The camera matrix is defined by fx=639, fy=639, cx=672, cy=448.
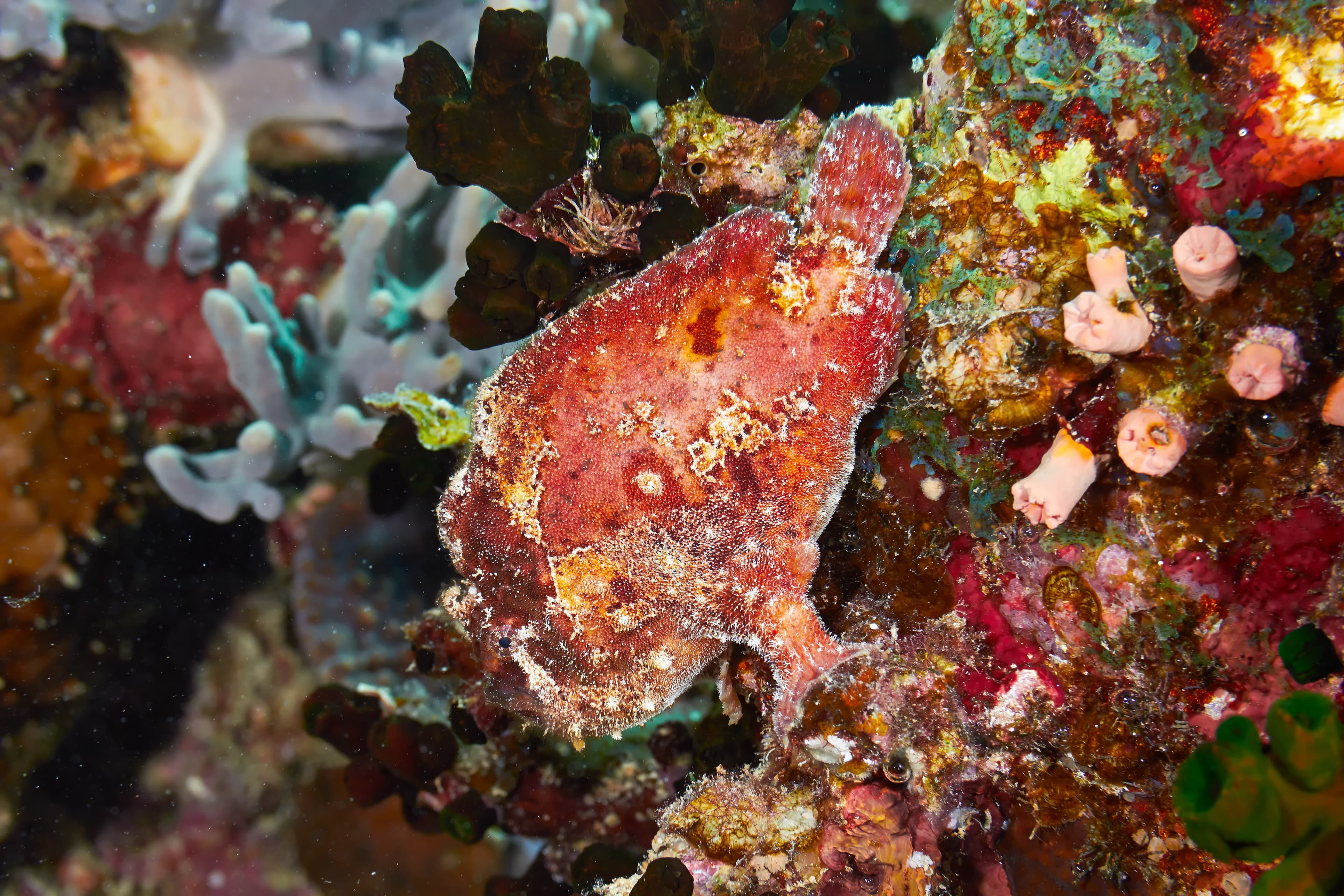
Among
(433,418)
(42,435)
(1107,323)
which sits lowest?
(42,435)

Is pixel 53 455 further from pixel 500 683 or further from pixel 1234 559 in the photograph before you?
pixel 1234 559

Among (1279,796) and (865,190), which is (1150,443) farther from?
(865,190)

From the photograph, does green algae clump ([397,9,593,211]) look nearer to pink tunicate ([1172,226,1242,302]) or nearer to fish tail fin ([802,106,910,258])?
fish tail fin ([802,106,910,258])

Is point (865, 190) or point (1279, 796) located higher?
point (865, 190)

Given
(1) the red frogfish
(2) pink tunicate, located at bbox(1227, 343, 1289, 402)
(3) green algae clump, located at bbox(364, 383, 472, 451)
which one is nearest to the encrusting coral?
(3) green algae clump, located at bbox(364, 383, 472, 451)

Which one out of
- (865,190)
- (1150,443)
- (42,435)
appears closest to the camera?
(1150,443)

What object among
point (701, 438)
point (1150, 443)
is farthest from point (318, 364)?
point (1150, 443)
